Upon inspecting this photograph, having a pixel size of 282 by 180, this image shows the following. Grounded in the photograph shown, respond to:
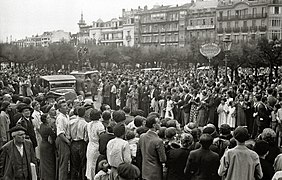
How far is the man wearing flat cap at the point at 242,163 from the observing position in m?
5.19

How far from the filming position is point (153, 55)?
60.1 metres

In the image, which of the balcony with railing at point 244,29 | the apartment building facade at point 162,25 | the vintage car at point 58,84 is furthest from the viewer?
the apartment building facade at point 162,25

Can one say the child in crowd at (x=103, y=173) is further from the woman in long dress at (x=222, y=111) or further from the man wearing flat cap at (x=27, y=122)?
the woman in long dress at (x=222, y=111)

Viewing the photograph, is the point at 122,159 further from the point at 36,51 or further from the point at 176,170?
the point at 36,51

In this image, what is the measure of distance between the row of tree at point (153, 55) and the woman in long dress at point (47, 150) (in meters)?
23.4

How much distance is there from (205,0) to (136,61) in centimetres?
2729

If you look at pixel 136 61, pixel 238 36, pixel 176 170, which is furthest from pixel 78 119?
pixel 238 36

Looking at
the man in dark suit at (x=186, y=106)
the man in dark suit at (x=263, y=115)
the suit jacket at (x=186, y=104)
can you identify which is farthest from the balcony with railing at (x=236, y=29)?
the man in dark suit at (x=263, y=115)

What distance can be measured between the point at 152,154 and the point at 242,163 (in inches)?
57.9

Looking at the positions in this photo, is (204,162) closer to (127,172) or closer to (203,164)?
(203,164)

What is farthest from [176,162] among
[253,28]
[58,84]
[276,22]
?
[253,28]

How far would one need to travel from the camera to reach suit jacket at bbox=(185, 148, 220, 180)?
18.3 ft

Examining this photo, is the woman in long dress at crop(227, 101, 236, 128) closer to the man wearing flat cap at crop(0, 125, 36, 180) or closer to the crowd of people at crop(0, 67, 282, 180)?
the crowd of people at crop(0, 67, 282, 180)

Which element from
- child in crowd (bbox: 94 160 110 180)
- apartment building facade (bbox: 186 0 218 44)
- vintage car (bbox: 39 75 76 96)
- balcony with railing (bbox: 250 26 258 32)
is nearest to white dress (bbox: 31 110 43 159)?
child in crowd (bbox: 94 160 110 180)
